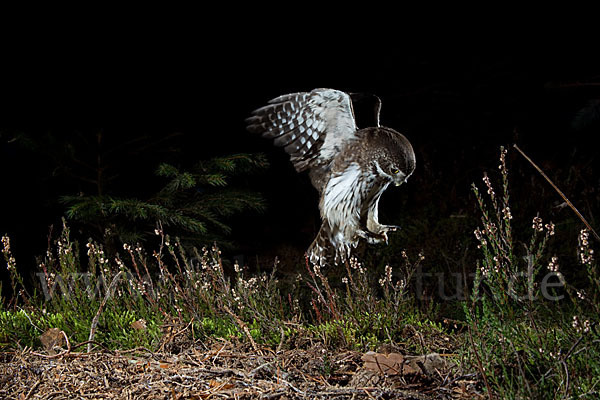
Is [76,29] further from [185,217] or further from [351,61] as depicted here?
[351,61]

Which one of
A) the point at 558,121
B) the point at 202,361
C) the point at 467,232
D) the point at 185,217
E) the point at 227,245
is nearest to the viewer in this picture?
the point at 202,361

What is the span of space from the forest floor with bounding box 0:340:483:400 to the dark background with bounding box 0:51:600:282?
167 cm

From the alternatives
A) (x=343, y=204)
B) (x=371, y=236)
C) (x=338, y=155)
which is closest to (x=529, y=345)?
(x=371, y=236)

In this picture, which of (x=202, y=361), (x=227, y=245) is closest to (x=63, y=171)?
(x=227, y=245)

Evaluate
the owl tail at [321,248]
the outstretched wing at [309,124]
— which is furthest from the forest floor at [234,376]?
the outstretched wing at [309,124]

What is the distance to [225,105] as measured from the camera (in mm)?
4293

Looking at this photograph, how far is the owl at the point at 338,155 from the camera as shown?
2.73 meters

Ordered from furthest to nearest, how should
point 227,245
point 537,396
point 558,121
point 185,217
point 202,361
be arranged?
point 558,121 → point 227,245 → point 185,217 → point 202,361 → point 537,396

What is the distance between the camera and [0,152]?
13.8 ft

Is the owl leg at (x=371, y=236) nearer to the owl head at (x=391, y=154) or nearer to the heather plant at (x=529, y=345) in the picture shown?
the owl head at (x=391, y=154)

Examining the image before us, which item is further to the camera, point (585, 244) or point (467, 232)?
point (467, 232)

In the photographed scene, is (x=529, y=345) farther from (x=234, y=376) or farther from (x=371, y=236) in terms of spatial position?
(x=234, y=376)

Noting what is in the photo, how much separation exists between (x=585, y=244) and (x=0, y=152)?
151 inches

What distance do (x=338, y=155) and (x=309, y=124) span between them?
8.2 inches
